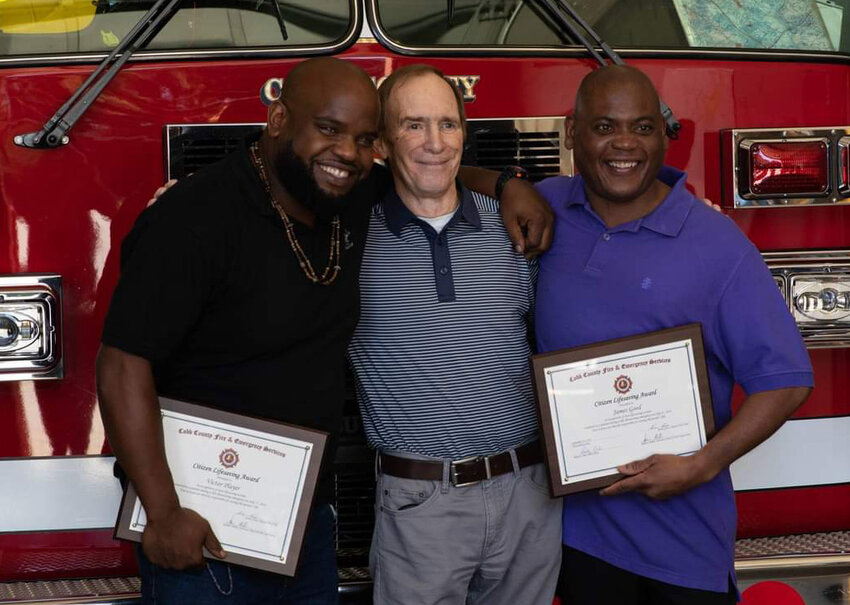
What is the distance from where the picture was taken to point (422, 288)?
2307mm

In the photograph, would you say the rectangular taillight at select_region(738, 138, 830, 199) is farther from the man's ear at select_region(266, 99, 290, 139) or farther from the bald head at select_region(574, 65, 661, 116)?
the man's ear at select_region(266, 99, 290, 139)

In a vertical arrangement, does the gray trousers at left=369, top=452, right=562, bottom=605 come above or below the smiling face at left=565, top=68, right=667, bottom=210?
below

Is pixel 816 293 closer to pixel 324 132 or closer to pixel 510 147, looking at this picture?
pixel 510 147

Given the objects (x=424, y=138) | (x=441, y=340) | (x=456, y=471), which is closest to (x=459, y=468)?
(x=456, y=471)

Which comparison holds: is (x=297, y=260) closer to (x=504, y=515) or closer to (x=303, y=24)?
(x=504, y=515)

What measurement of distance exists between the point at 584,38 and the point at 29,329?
1494 mm

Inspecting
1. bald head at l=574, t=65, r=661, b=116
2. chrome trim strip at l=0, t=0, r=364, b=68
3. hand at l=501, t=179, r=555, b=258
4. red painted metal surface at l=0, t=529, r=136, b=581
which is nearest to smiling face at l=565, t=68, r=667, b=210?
bald head at l=574, t=65, r=661, b=116

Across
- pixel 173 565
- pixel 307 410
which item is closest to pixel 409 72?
pixel 307 410

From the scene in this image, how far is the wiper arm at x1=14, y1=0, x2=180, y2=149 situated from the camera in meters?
2.57

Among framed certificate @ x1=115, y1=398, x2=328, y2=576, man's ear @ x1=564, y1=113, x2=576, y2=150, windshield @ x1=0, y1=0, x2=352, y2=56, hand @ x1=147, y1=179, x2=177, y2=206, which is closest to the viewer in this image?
framed certificate @ x1=115, y1=398, x2=328, y2=576

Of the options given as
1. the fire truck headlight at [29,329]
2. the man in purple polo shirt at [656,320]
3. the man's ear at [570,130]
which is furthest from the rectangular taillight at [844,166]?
the fire truck headlight at [29,329]

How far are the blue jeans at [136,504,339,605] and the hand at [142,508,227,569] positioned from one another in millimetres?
62

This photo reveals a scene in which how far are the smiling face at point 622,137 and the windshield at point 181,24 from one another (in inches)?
29.1

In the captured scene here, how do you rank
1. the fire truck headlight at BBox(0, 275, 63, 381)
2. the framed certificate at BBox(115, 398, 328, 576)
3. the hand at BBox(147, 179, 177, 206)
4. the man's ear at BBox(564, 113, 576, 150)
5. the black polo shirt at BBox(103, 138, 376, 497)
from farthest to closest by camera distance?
A: the fire truck headlight at BBox(0, 275, 63, 381) < the man's ear at BBox(564, 113, 576, 150) < the hand at BBox(147, 179, 177, 206) < the framed certificate at BBox(115, 398, 328, 576) < the black polo shirt at BBox(103, 138, 376, 497)
